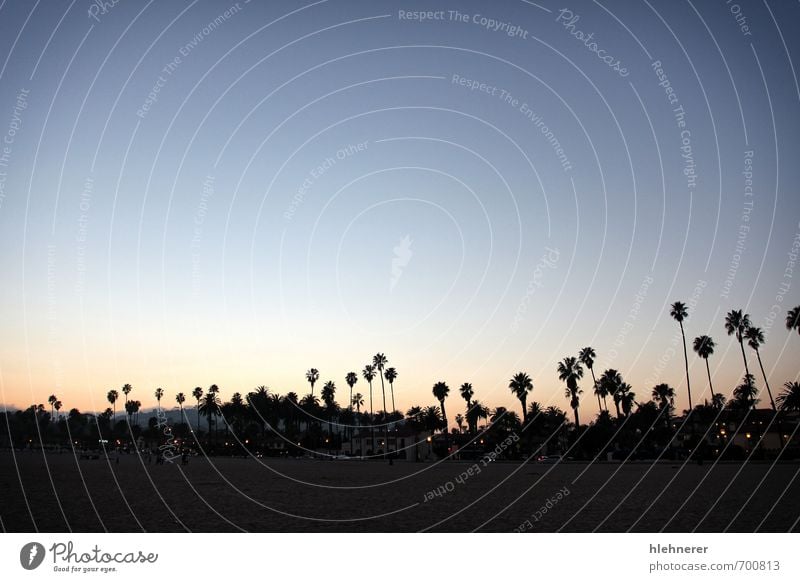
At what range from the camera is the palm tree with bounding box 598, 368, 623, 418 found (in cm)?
10688

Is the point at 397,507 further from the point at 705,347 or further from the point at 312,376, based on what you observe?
the point at 312,376

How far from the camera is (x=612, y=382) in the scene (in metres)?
107

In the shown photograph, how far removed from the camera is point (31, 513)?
19.1 metres

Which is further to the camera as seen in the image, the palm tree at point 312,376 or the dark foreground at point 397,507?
the palm tree at point 312,376

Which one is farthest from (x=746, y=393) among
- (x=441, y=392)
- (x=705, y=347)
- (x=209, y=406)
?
(x=209, y=406)

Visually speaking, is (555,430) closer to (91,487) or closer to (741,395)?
(741,395)

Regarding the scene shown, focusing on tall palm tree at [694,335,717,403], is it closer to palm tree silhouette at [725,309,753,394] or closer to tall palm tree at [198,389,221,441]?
palm tree silhouette at [725,309,753,394]

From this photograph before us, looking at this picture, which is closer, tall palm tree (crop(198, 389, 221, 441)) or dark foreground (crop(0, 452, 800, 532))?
dark foreground (crop(0, 452, 800, 532))

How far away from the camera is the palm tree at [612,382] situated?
107m

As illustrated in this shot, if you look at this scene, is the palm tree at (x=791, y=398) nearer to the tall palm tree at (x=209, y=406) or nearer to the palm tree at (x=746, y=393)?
the palm tree at (x=746, y=393)

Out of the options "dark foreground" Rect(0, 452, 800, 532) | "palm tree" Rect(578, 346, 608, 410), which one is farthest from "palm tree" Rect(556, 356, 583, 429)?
"dark foreground" Rect(0, 452, 800, 532)

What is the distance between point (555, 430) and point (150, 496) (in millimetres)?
102701

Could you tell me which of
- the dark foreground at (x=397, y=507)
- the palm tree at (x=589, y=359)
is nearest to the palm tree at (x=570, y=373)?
the palm tree at (x=589, y=359)
